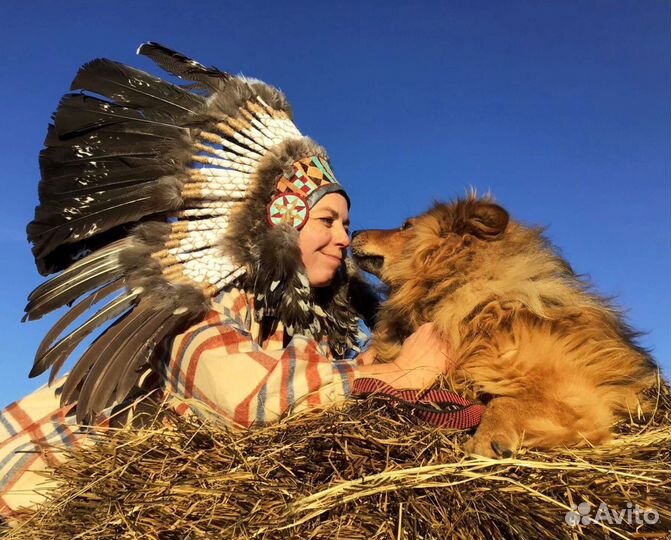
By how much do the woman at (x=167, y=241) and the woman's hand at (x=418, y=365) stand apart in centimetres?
8

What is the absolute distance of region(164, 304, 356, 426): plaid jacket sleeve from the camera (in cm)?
206

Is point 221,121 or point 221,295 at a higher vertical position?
point 221,121

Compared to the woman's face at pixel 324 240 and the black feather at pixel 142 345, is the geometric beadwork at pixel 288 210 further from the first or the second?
the black feather at pixel 142 345

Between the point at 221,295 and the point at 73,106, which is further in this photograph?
the point at 73,106

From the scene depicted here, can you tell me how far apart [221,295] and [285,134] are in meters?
1.03

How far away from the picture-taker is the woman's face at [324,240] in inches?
124

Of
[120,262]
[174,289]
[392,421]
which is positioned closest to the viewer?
[392,421]

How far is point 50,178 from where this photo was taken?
9.89ft

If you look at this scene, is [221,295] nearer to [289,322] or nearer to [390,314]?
[289,322]

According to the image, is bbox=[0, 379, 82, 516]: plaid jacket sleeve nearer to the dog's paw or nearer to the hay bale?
the hay bale

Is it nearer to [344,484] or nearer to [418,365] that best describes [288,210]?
[418,365]

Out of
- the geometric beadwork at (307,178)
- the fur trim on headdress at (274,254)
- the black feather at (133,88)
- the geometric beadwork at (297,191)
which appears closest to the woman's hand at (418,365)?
the fur trim on headdress at (274,254)

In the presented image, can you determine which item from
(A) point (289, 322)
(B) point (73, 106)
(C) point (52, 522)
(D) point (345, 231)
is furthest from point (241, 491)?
(B) point (73, 106)

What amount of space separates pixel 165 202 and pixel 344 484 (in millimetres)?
1936
